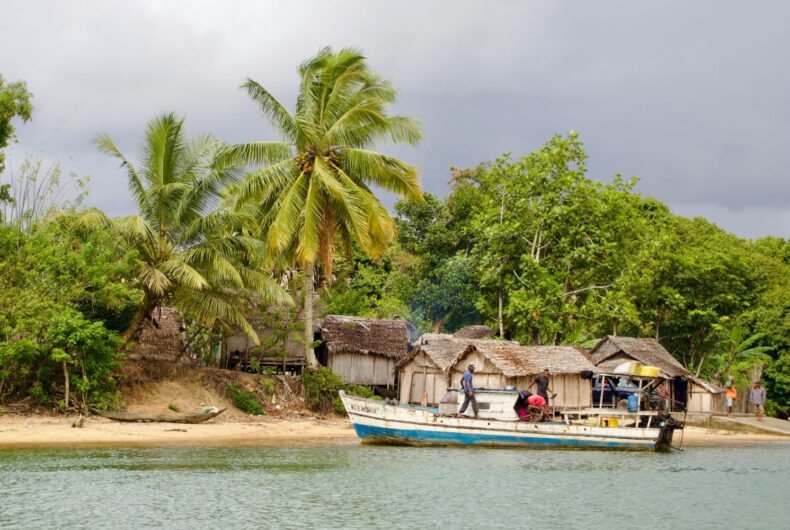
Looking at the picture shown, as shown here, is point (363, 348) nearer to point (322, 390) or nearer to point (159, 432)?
point (322, 390)

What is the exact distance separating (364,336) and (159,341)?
6.96 m

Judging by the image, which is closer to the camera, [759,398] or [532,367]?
[532,367]

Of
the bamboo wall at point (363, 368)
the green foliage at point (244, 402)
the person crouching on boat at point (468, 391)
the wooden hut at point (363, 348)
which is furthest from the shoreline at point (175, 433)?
the person crouching on boat at point (468, 391)

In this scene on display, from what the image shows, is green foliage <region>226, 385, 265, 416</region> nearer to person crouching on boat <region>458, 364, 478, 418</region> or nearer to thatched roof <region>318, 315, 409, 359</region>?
thatched roof <region>318, 315, 409, 359</region>

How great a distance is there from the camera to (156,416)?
24047 mm

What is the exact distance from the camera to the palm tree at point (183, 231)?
25266 mm

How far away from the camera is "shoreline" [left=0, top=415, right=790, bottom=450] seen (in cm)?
2144

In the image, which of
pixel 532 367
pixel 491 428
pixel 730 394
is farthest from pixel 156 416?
pixel 730 394

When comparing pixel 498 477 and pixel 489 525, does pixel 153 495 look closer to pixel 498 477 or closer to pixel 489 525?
pixel 489 525

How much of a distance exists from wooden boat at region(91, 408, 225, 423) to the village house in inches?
559

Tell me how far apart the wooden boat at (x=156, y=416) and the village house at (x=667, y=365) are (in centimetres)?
1420

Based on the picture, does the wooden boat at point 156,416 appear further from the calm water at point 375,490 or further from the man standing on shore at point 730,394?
the man standing on shore at point 730,394

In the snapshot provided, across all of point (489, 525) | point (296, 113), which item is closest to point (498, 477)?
point (489, 525)

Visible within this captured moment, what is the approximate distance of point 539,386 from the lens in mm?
24219
